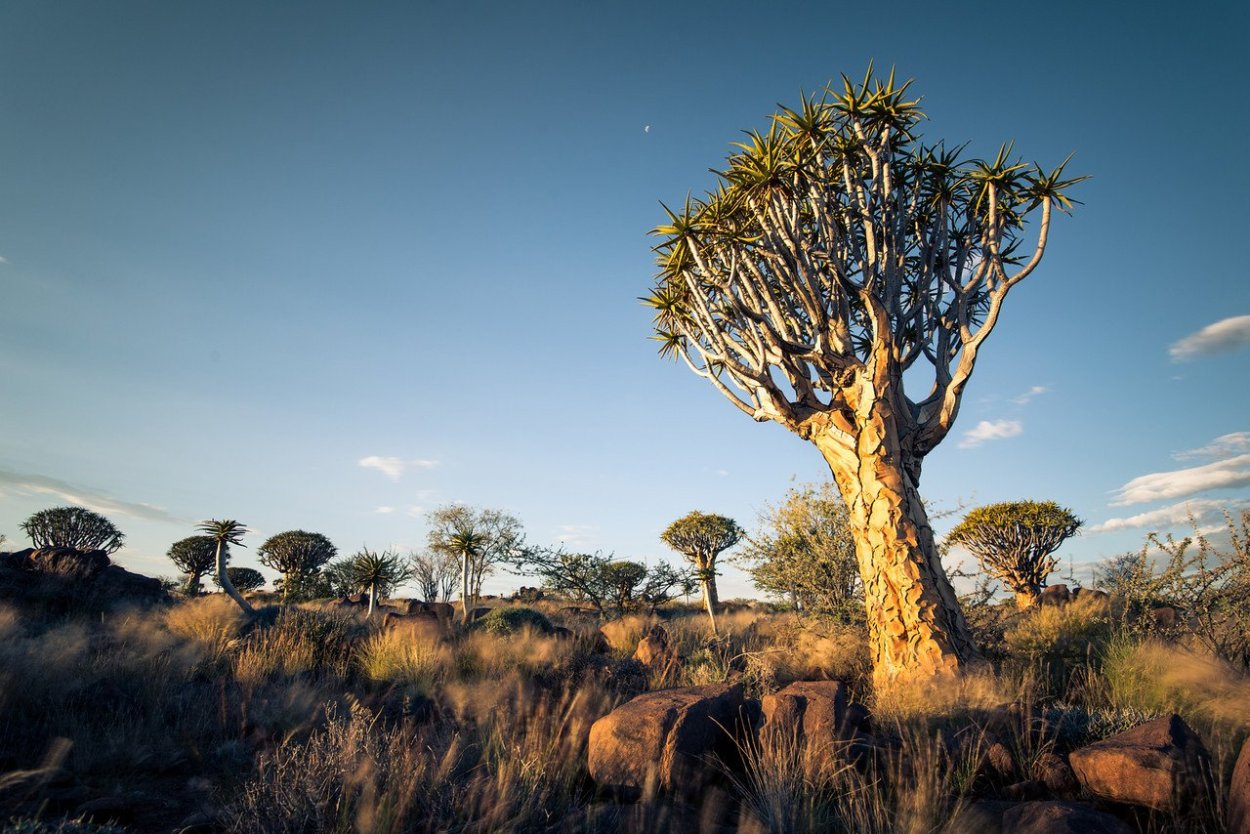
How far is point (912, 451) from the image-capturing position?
8.81m

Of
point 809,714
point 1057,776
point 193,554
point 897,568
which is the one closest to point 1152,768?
point 1057,776

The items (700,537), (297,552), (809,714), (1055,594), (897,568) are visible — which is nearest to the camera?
(809,714)

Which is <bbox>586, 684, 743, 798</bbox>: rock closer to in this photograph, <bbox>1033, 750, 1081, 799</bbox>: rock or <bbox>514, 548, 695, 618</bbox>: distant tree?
<bbox>1033, 750, 1081, 799</bbox>: rock

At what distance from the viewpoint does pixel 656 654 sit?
9.93m

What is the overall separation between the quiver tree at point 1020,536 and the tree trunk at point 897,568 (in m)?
13.4

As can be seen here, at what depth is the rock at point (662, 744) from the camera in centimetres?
439

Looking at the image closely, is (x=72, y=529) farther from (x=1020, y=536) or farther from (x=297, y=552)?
(x=1020, y=536)

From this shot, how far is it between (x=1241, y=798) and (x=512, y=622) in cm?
1148

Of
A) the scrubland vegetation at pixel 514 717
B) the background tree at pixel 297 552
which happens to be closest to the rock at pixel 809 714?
the scrubland vegetation at pixel 514 717

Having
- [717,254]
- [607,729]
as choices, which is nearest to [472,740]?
[607,729]

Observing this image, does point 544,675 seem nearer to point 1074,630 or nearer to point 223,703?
point 223,703

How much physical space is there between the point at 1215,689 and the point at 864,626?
483cm

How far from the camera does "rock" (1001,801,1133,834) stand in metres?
3.24

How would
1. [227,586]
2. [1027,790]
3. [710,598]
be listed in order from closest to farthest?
[1027,790] < [227,586] < [710,598]
